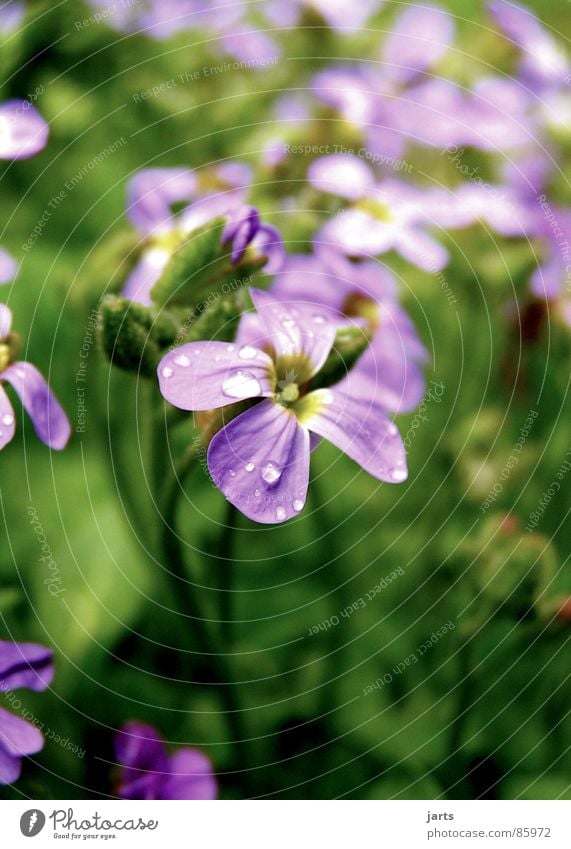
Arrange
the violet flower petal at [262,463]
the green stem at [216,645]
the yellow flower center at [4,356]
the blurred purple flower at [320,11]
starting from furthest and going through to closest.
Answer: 1. the blurred purple flower at [320,11]
2. the green stem at [216,645]
3. the yellow flower center at [4,356]
4. the violet flower petal at [262,463]

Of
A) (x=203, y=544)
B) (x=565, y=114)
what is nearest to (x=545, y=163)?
(x=565, y=114)

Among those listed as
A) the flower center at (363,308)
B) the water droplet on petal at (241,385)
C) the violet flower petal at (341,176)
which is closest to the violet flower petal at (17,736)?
the water droplet on petal at (241,385)

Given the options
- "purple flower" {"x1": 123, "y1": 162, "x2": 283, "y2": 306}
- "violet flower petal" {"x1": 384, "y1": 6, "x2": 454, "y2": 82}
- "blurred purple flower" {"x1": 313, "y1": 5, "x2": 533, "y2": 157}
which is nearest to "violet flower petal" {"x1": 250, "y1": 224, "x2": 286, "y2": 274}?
"purple flower" {"x1": 123, "y1": 162, "x2": 283, "y2": 306}

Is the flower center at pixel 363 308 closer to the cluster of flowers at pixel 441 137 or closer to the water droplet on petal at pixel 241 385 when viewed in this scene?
the cluster of flowers at pixel 441 137

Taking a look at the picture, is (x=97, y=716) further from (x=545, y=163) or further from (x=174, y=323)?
(x=545, y=163)

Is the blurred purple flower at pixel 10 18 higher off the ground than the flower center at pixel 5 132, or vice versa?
the blurred purple flower at pixel 10 18

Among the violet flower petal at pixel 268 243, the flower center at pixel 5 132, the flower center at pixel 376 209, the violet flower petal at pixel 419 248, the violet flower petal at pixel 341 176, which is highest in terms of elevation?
the violet flower petal at pixel 341 176

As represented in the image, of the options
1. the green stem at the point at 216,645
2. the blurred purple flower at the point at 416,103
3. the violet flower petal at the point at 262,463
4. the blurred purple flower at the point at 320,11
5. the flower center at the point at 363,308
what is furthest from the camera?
the blurred purple flower at the point at 320,11
